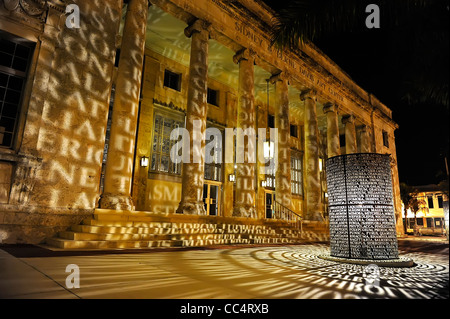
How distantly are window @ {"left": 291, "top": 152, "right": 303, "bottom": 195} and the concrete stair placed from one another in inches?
433

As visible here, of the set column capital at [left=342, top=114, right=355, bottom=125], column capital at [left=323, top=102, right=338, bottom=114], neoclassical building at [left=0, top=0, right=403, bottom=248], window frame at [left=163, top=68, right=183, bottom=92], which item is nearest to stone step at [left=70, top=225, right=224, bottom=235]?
neoclassical building at [left=0, top=0, right=403, bottom=248]

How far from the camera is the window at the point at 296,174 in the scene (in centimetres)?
Result: 2253

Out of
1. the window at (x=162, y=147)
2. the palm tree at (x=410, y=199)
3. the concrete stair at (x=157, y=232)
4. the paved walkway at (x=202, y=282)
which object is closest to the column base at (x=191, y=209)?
the concrete stair at (x=157, y=232)

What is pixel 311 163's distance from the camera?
17.7 m

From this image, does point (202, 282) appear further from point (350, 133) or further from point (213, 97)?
point (350, 133)

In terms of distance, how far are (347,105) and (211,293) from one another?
2244cm

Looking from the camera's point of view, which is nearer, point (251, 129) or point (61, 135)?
point (61, 135)

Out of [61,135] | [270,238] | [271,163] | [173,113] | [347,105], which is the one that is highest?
[347,105]

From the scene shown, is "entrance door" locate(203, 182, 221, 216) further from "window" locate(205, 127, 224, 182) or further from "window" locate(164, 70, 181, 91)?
"window" locate(164, 70, 181, 91)

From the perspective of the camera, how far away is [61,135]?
8281 millimetres

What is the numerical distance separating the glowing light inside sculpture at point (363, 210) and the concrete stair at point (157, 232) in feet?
14.4
